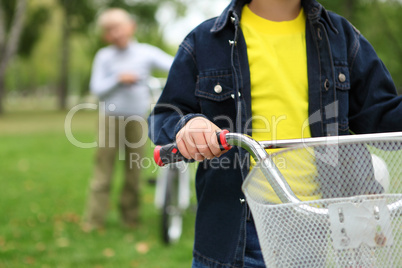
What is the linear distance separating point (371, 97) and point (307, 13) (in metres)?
0.38

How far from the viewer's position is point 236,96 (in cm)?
181

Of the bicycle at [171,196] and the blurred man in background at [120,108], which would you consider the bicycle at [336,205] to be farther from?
the blurred man in background at [120,108]

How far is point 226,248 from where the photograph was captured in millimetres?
1782

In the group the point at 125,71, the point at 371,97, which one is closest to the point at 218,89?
the point at 371,97

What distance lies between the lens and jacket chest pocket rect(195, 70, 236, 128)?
1.83 meters

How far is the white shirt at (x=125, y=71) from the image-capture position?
5.35m

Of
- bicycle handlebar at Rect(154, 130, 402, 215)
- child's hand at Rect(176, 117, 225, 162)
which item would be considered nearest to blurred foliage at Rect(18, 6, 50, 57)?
child's hand at Rect(176, 117, 225, 162)

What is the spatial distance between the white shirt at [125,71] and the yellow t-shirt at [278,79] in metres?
3.50

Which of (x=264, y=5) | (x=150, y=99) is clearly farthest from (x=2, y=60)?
(x=264, y=5)

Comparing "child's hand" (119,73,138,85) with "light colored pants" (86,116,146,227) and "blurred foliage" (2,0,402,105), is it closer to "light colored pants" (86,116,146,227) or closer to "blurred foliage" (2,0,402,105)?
"light colored pants" (86,116,146,227)

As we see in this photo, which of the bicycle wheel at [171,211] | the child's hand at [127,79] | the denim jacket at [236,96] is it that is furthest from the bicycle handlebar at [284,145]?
the child's hand at [127,79]

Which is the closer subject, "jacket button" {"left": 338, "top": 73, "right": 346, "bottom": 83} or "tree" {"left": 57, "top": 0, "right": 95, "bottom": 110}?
"jacket button" {"left": 338, "top": 73, "right": 346, "bottom": 83}

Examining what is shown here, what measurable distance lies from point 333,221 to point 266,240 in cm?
16

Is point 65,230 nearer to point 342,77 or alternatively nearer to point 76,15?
point 342,77
